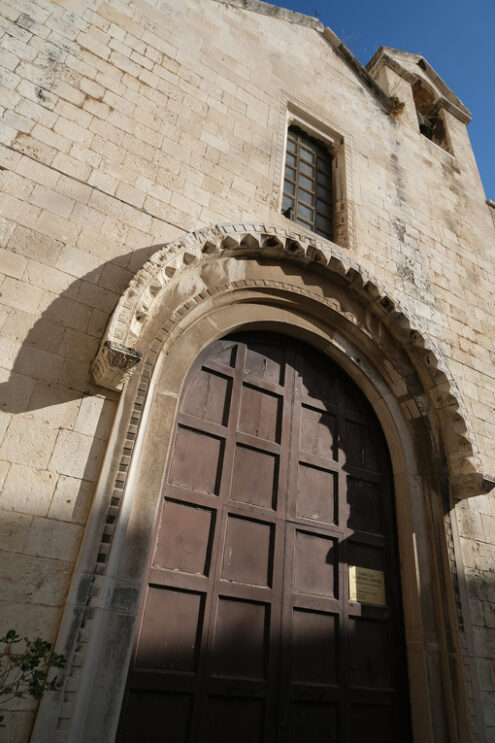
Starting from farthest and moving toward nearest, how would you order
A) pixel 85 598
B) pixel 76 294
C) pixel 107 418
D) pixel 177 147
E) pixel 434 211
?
pixel 434 211
pixel 177 147
pixel 76 294
pixel 107 418
pixel 85 598

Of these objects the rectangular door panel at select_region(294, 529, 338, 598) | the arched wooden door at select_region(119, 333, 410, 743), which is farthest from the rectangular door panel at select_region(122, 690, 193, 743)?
the rectangular door panel at select_region(294, 529, 338, 598)

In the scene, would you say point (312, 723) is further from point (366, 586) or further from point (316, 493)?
point (316, 493)

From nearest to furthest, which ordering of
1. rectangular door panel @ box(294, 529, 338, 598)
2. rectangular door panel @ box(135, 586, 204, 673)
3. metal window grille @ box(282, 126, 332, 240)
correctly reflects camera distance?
1. rectangular door panel @ box(135, 586, 204, 673)
2. rectangular door panel @ box(294, 529, 338, 598)
3. metal window grille @ box(282, 126, 332, 240)

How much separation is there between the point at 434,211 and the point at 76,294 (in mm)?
5602

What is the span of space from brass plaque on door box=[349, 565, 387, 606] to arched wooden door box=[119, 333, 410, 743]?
11mm

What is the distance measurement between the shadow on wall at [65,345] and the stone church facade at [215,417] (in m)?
0.02

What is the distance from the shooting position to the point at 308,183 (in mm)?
6660

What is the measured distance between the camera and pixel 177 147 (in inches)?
205

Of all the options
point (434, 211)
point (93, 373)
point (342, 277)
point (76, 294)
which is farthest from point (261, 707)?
point (434, 211)

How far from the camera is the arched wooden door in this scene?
11.4 feet

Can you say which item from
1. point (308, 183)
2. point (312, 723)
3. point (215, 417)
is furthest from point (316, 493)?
point (308, 183)

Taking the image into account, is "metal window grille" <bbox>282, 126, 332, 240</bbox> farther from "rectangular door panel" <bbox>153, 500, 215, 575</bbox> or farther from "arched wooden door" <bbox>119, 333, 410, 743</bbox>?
"rectangular door panel" <bbox>153, 500, 215, 575</bbox>

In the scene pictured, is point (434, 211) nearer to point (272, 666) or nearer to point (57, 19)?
point (57, 19)

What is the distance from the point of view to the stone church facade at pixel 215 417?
10.7 ft
